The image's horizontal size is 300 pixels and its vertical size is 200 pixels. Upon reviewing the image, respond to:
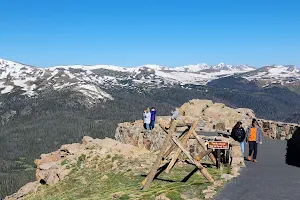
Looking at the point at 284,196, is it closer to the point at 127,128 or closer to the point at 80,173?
the point at 80,173

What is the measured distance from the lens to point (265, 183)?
19.5 m

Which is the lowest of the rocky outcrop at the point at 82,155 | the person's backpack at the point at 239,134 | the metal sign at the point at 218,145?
the rocky outcrop at the point at 82,155

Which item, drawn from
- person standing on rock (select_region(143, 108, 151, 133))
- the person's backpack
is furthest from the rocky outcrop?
the person's backpack

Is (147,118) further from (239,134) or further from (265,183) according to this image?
(265,183)

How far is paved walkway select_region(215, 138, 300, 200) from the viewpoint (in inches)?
682

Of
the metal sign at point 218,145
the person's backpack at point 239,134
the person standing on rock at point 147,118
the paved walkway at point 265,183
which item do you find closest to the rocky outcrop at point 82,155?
the person standing on rock at point 147,118

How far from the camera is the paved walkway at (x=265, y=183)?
17328 mm

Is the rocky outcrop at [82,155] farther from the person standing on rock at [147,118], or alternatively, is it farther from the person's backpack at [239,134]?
the person's backpack at [239,134]

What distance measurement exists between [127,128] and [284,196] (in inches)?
805

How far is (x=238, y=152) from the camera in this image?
24.5 meters

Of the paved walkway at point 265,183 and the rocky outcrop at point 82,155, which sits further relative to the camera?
the rocky outcrop at point 82,155

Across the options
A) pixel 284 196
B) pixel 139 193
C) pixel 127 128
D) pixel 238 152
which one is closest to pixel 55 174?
pixel 127 128

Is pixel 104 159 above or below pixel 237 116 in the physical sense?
below

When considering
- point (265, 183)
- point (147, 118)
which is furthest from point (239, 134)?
point (147, 118)
